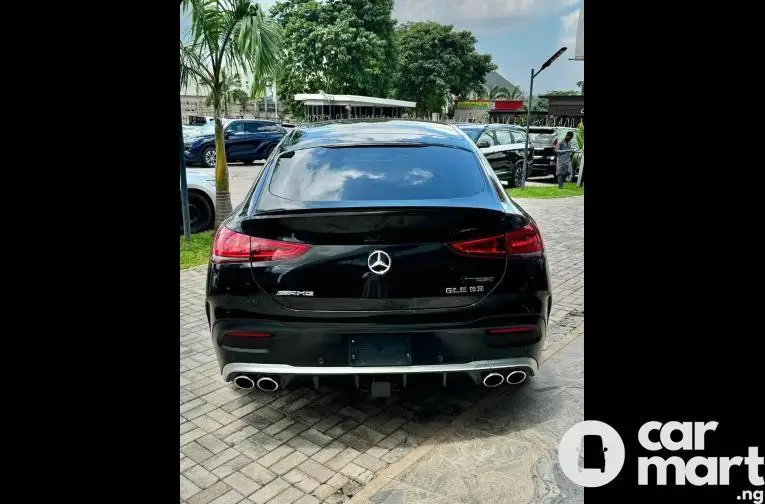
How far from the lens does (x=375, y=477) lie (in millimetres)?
2777

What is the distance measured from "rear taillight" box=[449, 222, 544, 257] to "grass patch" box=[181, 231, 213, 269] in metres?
4.32

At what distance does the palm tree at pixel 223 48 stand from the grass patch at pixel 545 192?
693cm

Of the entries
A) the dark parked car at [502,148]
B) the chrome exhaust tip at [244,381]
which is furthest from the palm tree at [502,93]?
the chrome exhaust tip at [244,381]

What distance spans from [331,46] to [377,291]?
3503cm

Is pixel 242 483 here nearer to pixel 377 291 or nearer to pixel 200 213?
pixel 377 291

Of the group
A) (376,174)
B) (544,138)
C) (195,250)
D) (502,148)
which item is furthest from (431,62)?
(376,174)

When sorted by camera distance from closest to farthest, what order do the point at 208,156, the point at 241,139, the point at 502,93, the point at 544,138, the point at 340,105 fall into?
the point at 544,138 → the point at 208,156 → the point at 241,139 → the point at 340,105 → the point at 502,93

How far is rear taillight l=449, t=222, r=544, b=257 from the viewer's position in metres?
2.90

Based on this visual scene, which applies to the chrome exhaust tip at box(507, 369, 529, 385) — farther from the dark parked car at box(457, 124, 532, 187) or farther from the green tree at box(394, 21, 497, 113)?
the green tree at box(394, 21, 497, 113)

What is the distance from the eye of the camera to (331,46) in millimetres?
35375
